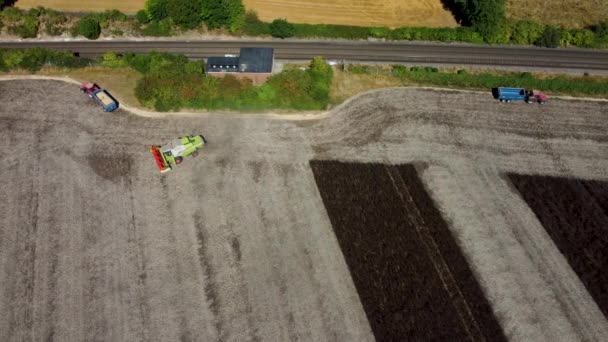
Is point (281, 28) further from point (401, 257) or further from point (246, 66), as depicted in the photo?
point (401, 257)

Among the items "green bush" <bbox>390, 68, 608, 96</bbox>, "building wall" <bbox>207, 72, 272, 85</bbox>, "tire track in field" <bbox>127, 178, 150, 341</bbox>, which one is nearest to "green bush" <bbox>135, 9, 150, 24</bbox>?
"building wall" <bbox>207, 72, 272, 85</bbox>

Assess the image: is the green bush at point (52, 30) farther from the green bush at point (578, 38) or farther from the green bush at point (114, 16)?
the green bush at point (578, 38)

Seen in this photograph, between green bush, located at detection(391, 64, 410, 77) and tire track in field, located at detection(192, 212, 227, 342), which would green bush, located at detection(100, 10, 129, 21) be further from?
green bush, located at detection(391, 64, 410, 77)

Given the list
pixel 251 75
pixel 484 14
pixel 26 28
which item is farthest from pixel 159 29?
pixel 484 14

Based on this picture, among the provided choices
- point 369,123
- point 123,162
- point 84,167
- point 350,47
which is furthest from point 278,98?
point 84,167

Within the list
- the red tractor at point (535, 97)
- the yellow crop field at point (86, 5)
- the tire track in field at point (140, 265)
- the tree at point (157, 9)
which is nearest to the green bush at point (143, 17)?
the tree at point (157, 9)
